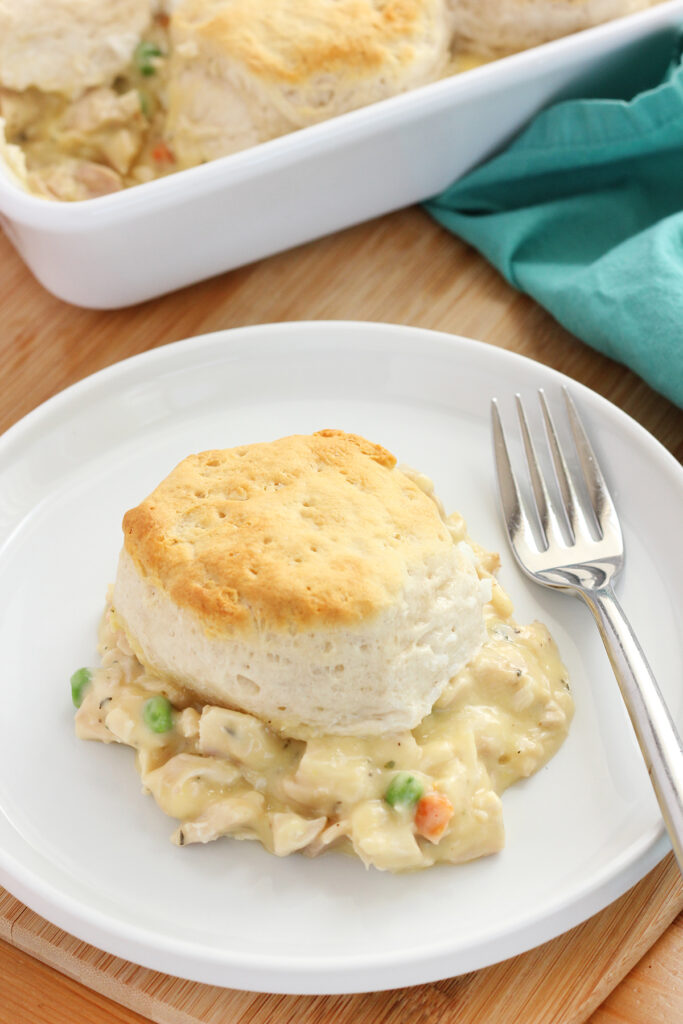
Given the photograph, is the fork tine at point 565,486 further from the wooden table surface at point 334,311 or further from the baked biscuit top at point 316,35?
the baked biscuit top at point 316,35

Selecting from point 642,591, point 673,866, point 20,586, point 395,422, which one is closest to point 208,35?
point 395,422

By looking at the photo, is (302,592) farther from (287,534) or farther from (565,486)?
(565,486)

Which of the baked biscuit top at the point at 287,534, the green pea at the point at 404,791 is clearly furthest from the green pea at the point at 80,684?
the green pea at the point at 404,791

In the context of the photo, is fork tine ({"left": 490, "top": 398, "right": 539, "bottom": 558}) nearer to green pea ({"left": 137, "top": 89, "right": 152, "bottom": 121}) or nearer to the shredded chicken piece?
the shredded chicken piece

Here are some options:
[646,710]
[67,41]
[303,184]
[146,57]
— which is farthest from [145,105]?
[646,710]

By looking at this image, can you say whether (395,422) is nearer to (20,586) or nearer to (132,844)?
(20,586)

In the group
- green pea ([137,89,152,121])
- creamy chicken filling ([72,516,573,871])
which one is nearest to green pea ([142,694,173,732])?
creamy chicken filling ([72,516,573,871])
